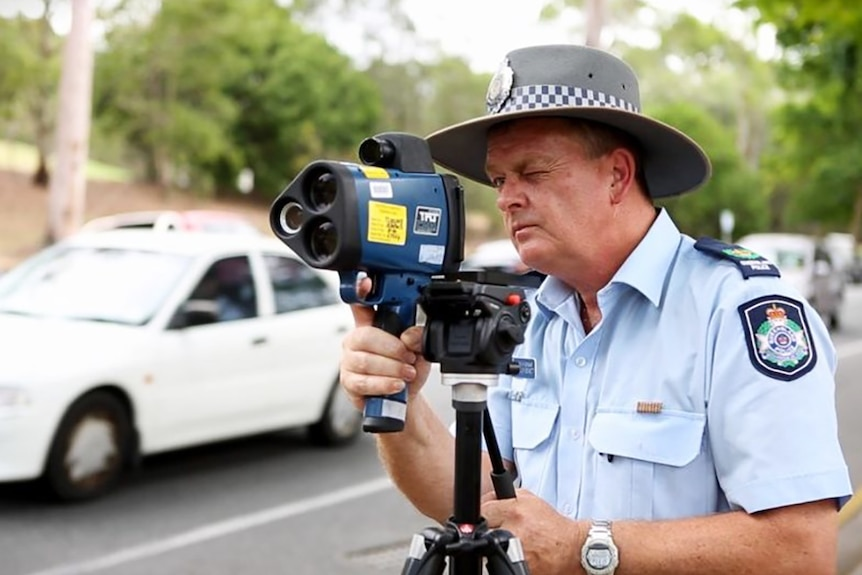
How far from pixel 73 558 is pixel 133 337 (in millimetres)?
1519

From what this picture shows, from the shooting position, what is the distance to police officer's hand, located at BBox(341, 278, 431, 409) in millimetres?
1878

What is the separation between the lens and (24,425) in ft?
19.3

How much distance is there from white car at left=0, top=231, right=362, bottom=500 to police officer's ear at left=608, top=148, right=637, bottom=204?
446 centimetres

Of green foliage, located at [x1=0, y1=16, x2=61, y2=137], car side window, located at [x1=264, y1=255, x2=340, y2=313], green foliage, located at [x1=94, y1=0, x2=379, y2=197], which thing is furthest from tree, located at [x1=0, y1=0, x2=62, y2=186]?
car side window, located at [x1=264, y1=255, x2=340, y2=313]

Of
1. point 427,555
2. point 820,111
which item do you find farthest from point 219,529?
point 820,111

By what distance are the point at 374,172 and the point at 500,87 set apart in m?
0.44

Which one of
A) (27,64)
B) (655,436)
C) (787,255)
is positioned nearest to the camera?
(655,436)

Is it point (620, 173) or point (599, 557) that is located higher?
point (620, 173)

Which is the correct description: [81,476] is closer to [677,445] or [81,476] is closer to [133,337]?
[133,337]

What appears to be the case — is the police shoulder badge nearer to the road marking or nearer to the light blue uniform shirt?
the light blue uniform shirt

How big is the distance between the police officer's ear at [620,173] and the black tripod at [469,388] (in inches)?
17.3

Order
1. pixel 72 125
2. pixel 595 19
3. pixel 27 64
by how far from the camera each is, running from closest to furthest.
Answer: pixel 595 19 < pixel 72 125 < pixel 27 64

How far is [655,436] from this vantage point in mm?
2002

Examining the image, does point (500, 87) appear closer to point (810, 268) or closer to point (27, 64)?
point (810, 268)
